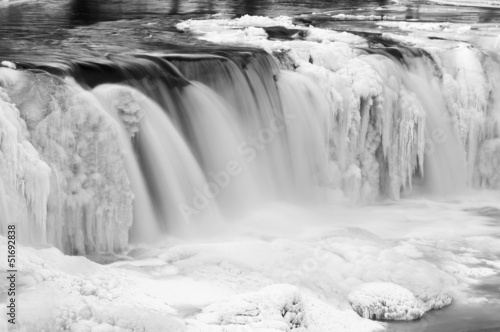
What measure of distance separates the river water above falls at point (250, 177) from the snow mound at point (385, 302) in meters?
0.02

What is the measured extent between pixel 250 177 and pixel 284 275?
3.05 m

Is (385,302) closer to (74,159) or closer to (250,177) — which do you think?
(250,177)

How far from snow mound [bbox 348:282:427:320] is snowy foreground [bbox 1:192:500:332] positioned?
11 mm

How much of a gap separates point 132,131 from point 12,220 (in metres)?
2.35

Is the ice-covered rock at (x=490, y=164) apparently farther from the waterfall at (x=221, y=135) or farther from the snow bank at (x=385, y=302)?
the snow bank at (x=385, y=302)

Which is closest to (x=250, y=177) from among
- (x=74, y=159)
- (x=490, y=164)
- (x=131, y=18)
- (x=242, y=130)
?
(x=242, y=130)

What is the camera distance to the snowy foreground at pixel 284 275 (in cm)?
621

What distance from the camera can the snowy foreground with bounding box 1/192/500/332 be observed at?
6.21m

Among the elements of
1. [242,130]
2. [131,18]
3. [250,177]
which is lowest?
[250,177]

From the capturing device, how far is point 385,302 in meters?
8.02

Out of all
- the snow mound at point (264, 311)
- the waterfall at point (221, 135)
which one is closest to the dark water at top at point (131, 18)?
the waterfall at point (221, 135)

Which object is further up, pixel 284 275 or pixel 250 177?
pixel 250 177

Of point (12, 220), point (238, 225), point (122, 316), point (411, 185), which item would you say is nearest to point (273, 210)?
point (238, 225)

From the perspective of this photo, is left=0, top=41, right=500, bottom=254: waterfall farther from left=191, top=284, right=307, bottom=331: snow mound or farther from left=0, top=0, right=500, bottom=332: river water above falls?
left=191, top=284, right=307, bottom=331: snow mound
